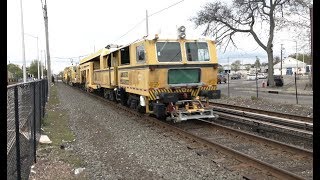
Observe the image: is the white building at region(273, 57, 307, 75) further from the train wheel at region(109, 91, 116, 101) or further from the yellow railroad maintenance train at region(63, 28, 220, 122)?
the yellow railroad maintenance train at region(63, 28, 220, 122)

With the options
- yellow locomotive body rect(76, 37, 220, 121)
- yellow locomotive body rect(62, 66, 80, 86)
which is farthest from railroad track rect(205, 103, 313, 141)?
yellow locomotive body rect(62, 66, 80, 86)

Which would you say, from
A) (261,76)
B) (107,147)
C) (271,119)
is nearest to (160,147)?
(107,147)

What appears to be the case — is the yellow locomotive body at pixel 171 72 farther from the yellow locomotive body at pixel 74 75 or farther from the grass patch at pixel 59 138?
the yellow locomotive body at pixel 74 75

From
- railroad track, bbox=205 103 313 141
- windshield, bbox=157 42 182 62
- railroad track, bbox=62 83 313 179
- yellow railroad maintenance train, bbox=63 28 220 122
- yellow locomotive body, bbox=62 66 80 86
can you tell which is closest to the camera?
railroad track, bbox=62 83 313 179

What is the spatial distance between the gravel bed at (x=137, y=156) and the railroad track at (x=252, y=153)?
0.34 meters

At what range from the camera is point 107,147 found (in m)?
9.62

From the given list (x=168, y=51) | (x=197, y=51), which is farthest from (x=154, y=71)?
Answer: (x=197, y=51)

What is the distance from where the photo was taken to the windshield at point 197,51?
42.7 feet

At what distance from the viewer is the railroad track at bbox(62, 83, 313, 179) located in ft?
21.9

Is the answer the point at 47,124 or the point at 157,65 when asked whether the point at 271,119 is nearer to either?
the point at 157,65

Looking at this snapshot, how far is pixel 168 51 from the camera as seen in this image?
41.7 ft

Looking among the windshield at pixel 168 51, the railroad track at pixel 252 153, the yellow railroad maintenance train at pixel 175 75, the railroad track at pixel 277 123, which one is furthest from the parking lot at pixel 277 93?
the railroad track at pixel 252 153

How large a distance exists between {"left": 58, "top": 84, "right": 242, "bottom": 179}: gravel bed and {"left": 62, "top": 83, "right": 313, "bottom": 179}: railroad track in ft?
1.12
